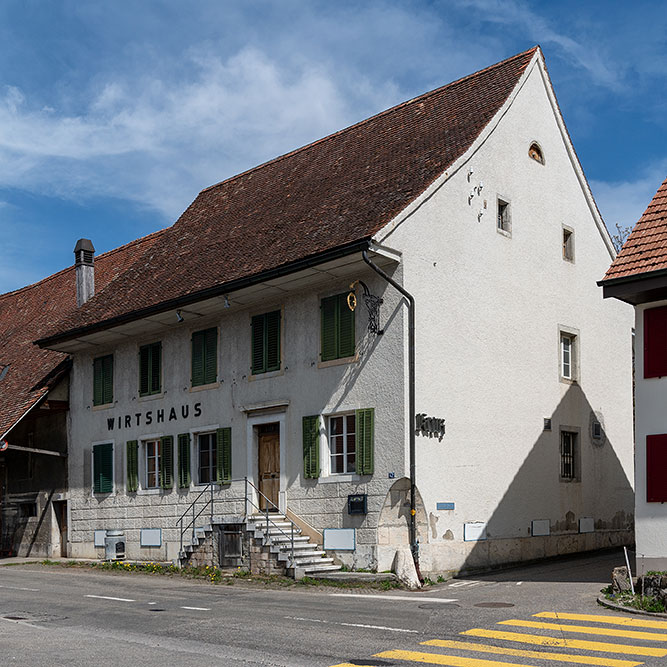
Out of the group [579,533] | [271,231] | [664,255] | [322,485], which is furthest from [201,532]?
[664,255]

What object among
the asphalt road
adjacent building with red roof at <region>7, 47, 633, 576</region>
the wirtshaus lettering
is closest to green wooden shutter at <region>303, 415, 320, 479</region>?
adjacent building with red roof at <region>7, 47, 633, 576</region>

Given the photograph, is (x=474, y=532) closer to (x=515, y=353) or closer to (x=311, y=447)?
(x=311, y=447)

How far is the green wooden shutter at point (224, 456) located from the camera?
2205 centimetres

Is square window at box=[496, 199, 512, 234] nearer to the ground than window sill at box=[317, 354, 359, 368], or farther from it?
farther from it

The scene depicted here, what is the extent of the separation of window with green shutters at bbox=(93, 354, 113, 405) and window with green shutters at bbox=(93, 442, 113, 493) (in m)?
1.21

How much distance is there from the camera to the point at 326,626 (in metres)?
12.5

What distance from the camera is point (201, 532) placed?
21.4 m

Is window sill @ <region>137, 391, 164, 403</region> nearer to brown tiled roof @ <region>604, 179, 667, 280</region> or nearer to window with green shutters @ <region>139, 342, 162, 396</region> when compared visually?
window with green shutters @ <region>139, 342, 162, 396</region>

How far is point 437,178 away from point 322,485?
21.7ft

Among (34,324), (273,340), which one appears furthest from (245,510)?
(34,324)

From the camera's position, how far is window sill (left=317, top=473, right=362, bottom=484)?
19188 millimetres

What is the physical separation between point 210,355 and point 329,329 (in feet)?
13.2

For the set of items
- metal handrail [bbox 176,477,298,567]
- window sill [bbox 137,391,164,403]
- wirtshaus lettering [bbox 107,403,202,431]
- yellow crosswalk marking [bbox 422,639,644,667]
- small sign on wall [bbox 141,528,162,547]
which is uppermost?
window sill [bbox 137,391,164,403]

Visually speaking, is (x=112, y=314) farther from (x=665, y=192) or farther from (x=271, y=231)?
(x=665, y=192)
